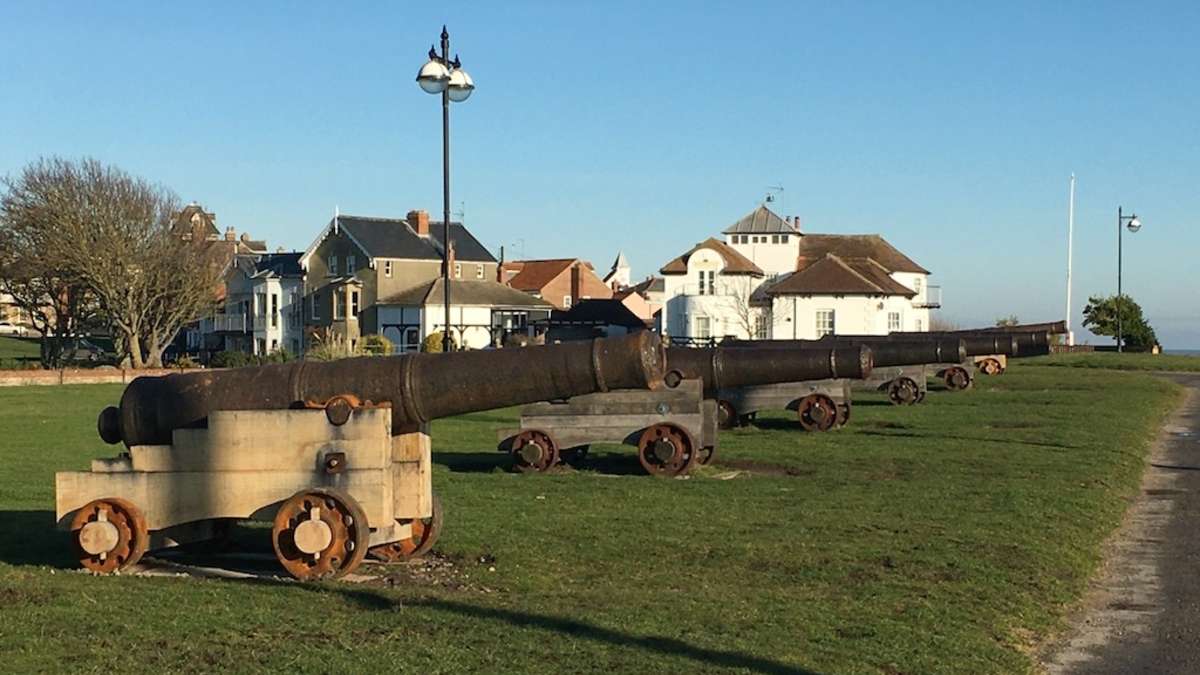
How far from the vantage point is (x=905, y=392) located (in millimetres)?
32188

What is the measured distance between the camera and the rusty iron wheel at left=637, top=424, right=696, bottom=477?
17078 millimetres

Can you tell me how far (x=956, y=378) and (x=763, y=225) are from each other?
48293 millimetres

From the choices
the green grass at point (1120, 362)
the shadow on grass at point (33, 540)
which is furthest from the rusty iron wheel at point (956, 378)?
the shadow on grass at point (33, 540)

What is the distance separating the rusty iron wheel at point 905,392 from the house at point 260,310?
49421mm

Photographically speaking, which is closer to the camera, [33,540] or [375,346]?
[33,540]

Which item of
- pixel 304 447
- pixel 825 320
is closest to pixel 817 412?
pixel 304 447

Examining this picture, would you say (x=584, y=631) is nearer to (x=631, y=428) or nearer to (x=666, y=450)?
(x=666, y=450)

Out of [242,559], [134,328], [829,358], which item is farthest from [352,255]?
[242,559]

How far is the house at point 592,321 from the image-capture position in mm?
75125

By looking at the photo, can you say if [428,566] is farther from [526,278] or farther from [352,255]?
[526,278]

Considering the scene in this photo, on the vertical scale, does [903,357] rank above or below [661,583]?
above

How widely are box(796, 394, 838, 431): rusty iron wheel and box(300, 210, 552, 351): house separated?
4750cm

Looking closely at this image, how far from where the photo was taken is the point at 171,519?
1011 cm

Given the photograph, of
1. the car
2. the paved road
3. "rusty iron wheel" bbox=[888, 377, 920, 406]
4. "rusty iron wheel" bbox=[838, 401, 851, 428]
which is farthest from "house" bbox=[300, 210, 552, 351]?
the paved road
